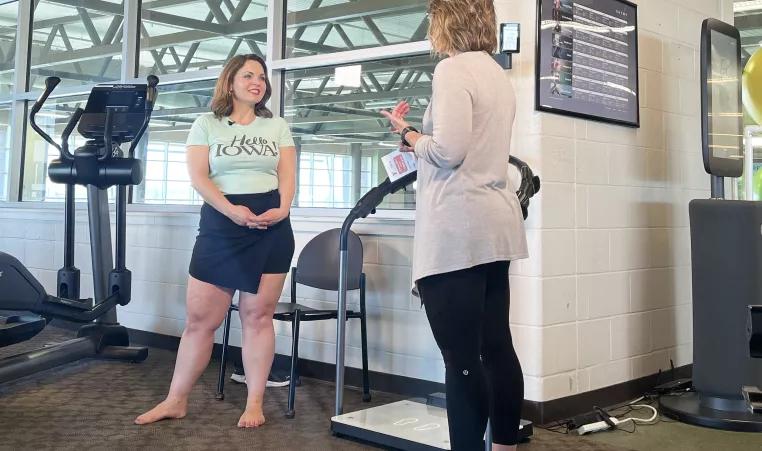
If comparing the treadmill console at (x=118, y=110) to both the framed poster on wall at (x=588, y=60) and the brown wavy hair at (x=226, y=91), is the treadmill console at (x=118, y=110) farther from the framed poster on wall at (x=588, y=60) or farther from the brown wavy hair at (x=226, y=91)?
the framed poster on wall at (x=588, y=60)

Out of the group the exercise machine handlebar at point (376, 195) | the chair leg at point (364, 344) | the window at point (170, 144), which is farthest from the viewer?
the window at point (170, 144)

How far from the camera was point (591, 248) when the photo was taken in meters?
3.21

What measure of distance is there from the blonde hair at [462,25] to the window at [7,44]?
203 inches

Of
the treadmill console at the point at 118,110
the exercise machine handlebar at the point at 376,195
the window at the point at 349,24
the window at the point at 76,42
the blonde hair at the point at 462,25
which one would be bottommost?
the exercise machine handlebar at the point at 376,195

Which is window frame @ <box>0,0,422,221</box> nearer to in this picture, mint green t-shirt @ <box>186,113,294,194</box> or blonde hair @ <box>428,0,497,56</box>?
mint green t-shirt @ <box>186,113,294,194</box>

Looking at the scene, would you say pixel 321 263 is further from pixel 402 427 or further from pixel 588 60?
pixel 588 60

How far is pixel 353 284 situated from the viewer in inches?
128

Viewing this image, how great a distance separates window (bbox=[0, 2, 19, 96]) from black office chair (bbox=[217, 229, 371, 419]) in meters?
3.82

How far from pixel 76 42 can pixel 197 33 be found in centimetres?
140

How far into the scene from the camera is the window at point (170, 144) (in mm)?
4625

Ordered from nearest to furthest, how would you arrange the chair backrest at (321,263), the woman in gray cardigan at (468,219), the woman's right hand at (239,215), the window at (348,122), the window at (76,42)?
1. the woman in gray cardigan at (468,219)
2. the woman's right hand at (239,215)
3. the chair backrest at (321,263)
4. the window at (348,122)
5. the window at (76,42)

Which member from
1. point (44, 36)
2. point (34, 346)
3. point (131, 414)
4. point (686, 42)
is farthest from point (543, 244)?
point (44, 36)

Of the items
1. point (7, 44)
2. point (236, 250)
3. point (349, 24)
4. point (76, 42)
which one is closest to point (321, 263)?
point (236, 250)

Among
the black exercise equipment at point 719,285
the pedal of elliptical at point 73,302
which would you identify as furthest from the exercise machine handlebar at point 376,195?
the pedal of elliptical at point 73,302
